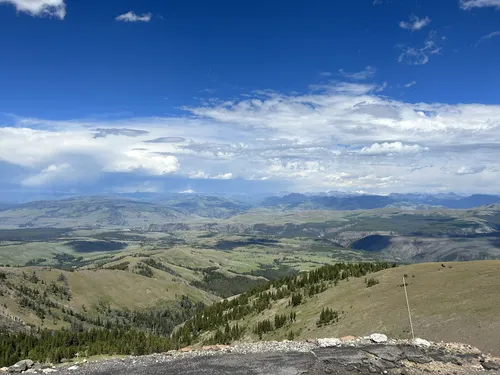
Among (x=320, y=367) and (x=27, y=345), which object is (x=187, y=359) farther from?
(x=27, y=345)

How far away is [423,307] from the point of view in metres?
57.9

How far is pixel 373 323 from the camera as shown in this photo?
2299 inches

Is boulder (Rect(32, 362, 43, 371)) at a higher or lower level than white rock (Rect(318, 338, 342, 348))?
higher

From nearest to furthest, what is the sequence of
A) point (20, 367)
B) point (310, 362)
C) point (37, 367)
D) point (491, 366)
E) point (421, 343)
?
point (491, 366), point (20, 367), point (310, 362), point (37, 367), point (421, 343)

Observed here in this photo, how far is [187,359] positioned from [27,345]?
109295 millimetres

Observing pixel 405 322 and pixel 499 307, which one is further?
pixel 405 322

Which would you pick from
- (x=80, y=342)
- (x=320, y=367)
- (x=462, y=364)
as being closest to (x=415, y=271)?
(x=462, y=364)

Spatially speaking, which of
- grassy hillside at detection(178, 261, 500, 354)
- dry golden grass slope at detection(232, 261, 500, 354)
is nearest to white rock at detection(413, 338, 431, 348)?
dry golden grass slope at detection(232, 261, 500, 354)

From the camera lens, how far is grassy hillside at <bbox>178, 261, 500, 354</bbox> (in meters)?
47.7

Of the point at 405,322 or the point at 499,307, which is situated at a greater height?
the point at 499,307

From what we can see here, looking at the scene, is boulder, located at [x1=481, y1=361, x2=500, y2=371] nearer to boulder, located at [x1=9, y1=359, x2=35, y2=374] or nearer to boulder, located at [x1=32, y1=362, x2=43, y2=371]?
boulder, located at [x1=32, y1=362, x2=43, y2=371]

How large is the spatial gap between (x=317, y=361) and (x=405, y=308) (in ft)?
95.0

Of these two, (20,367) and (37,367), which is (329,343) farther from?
(20,367)

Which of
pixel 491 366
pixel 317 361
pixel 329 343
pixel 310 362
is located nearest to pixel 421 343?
pixel 491 366
